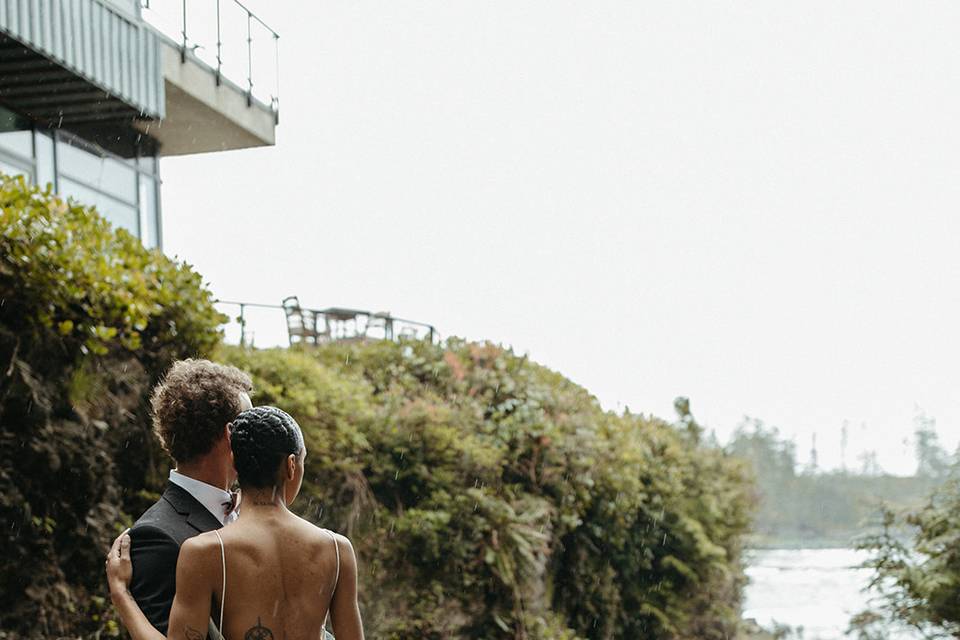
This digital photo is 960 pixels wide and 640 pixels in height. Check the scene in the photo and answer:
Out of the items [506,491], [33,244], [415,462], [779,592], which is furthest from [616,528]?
[779,592]

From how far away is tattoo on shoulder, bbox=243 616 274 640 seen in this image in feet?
9.57

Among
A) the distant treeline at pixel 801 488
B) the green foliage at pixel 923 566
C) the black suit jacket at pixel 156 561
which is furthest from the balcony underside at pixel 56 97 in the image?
the distant treeline at pixel 801 488

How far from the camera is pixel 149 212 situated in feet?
55.1

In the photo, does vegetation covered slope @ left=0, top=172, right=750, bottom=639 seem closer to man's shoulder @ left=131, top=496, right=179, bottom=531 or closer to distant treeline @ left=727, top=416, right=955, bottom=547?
man's shoulder @ left=131, top=496, right=179, bottom=531

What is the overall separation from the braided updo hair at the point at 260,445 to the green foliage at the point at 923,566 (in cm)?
1344

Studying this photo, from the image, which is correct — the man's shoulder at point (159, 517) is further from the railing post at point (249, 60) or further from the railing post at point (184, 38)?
the railing post at point (249, 60)

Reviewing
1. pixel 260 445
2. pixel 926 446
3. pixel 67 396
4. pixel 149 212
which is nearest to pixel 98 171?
pixel 149 212

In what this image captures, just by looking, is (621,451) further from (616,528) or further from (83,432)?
(83,432)

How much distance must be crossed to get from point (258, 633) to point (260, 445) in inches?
20.0

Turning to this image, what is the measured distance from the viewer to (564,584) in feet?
47.2

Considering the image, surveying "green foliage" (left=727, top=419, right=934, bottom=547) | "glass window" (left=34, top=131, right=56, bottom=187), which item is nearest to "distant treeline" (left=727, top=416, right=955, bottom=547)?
"green foliage" (left=727, top=419, right=934, bottom=547)

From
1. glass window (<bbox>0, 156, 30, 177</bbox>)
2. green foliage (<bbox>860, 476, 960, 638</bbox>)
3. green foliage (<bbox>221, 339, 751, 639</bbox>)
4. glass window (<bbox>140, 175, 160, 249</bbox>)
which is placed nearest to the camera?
green foliage (<bbox>221, 339, 751, 639</bbox>)

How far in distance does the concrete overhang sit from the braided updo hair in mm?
13532

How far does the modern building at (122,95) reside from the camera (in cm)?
1324
